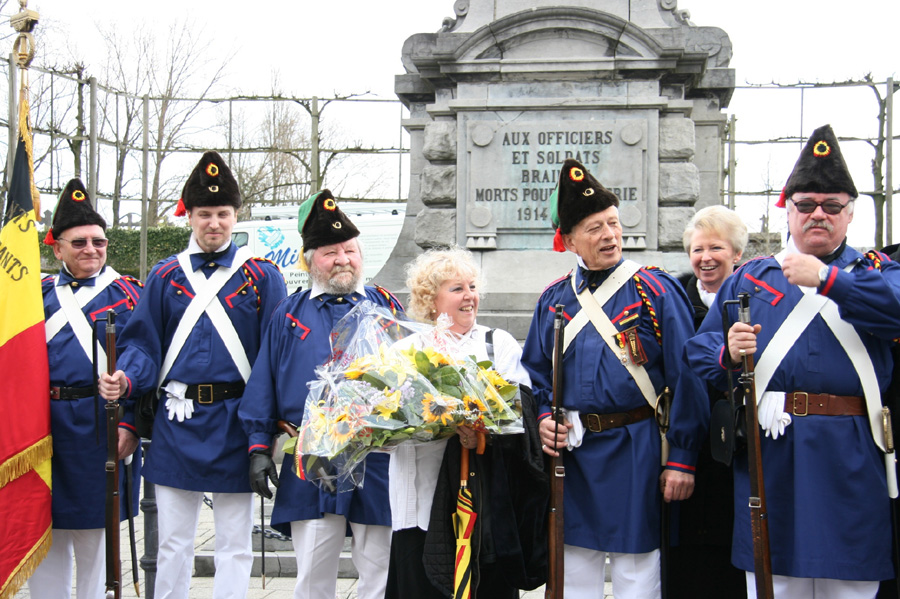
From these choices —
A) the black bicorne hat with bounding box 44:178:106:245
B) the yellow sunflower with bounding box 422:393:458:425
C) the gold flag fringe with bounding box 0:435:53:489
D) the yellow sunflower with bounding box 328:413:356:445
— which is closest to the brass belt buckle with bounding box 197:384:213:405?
the gold flag fringe with bounding box 0:435:53:489

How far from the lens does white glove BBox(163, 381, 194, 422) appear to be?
14.1 feet

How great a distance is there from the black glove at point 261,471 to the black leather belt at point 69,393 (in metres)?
1.11

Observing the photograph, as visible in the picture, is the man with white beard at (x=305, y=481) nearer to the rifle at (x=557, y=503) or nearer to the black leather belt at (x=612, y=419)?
the rifle at (x=557, y=503)

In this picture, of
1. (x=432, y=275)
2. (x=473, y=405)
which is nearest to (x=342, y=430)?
(x=473, y=405)

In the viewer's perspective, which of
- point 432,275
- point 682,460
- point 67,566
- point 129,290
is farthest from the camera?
point 129,290

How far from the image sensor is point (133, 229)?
81.6ft

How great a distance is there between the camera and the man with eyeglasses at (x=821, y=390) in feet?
10.8

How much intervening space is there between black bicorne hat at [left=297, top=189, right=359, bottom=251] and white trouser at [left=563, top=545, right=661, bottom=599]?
1783 mm

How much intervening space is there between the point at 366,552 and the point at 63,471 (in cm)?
164

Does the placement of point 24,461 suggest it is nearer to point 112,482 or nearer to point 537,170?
point 112,482

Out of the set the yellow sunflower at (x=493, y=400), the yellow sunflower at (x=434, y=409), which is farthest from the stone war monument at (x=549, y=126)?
the yellow sunflower at (x=434, y=409)

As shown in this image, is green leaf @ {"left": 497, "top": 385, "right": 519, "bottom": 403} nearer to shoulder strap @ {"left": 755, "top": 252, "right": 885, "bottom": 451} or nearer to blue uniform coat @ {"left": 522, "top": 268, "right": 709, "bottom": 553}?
blue uniform coat @ {"left": 522, "top": 268, "right": 709, "bottom": 553}

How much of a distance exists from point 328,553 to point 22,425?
5.32ft

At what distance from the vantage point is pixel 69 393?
4578mm
